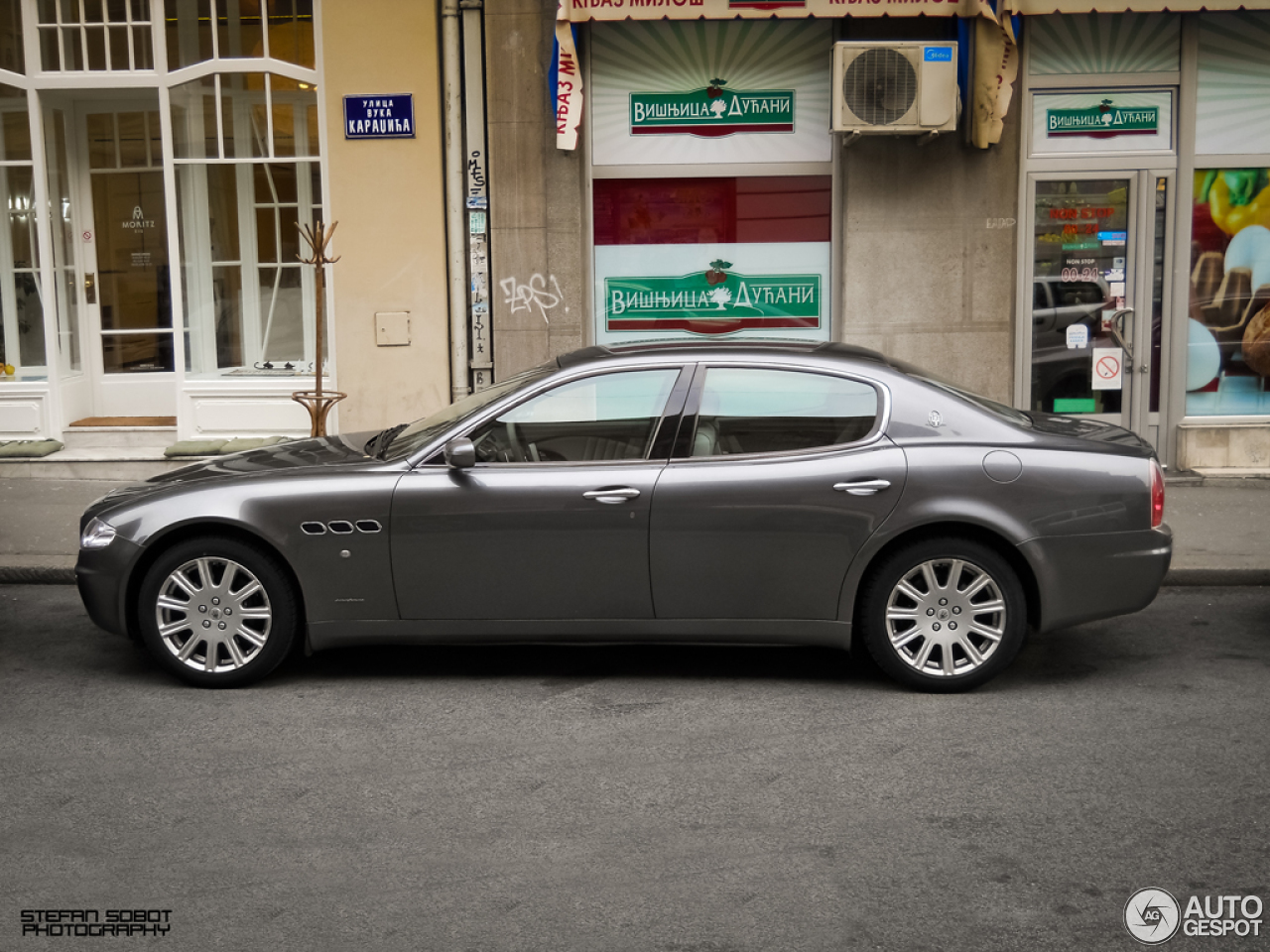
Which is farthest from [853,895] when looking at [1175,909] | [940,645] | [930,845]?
[940,645]

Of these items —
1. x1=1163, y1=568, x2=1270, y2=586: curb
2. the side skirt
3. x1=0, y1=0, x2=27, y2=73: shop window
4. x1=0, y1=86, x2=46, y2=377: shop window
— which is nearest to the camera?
the side skirt

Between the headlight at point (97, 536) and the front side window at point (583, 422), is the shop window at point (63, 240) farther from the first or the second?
the front side window at point (583, 422)

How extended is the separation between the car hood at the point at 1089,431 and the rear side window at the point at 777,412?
868 mm

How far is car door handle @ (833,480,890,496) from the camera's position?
592cm

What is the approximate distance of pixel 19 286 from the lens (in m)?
11.9

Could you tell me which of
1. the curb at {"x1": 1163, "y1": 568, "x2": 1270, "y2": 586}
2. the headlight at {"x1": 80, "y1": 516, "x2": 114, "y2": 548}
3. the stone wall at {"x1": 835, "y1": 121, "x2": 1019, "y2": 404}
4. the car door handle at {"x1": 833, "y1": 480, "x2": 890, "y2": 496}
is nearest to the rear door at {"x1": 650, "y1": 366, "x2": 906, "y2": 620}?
the car door handle at {"x1": 833, "y1": 480, "x2": 890, "y2": 496}

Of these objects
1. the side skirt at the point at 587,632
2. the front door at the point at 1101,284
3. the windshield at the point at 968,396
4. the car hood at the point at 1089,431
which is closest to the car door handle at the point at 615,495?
the side skirt at the point at 587,632

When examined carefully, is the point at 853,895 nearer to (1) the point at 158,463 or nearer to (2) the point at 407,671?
(2) the point at 407,671

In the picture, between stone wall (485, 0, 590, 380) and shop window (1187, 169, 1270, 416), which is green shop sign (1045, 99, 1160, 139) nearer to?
shop window (1187, 169, 1270, 416)

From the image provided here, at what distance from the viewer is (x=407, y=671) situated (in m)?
6.41

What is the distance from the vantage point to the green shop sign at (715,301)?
446 inches

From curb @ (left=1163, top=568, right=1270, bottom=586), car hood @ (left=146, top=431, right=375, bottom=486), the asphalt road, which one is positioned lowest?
the asphalt road

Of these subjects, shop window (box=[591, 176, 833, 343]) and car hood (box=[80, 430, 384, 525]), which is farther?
shop window (box=[591, 176, 833, 343])

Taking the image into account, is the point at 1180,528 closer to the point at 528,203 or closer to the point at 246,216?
the point at 528,203
